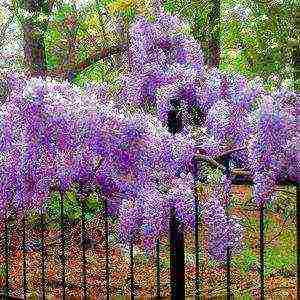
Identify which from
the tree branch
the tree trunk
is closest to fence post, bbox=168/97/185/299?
the tree trunk

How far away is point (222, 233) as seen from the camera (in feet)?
8.50

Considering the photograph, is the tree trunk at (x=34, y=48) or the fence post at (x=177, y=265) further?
the tree trunk at (x=34, y=48)

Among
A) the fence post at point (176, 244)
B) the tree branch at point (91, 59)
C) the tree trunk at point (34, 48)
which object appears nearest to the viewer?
the fence post at point (176, 244)

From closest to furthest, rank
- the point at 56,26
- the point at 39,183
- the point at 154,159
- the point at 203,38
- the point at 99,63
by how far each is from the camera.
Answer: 1. the point at 154,159
2. the point at 39,183
3. the point at 203,38
4. the point at 56,26
5. the point at 99,63

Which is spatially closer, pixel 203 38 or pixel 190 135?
pixel 190 135

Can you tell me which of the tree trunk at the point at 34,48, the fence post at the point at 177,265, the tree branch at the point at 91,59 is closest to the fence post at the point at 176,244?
the fence post at the point at 177,265

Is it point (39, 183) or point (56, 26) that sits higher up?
point (56, 26)

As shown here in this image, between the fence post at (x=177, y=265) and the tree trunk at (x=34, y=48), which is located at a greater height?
the tree trunk at (x=34, y=48)

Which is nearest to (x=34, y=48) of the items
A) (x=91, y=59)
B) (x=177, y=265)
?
(x=91, y=59)

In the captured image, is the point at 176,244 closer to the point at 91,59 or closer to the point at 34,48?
the point at 34,48

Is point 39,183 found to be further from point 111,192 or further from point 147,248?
point 147,248

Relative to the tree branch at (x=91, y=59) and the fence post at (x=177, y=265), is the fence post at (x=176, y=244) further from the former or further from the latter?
the tree branch at (x=91, y=59)

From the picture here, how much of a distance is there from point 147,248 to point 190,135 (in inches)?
18.5

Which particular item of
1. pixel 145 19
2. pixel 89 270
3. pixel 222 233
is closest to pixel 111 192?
pixel 222 233
